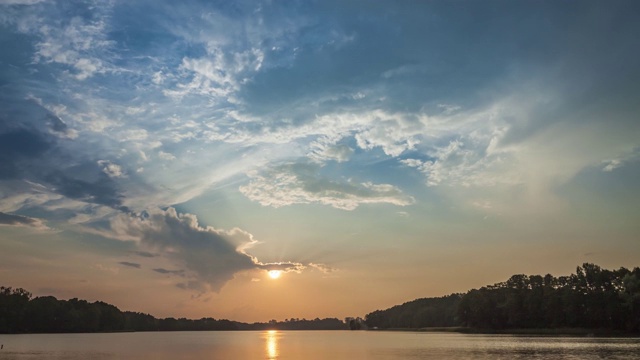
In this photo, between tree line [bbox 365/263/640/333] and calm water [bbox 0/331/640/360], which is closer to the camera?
calm water [bbox 0/331/640/360]

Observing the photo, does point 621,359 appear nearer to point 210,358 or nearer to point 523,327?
point 210,358

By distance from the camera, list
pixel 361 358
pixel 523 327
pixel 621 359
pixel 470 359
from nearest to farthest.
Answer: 1. pixel 621 359
2. pixel 470 359
3. pixel 361 358
4. pixel 523 327

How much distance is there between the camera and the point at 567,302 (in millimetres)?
152750

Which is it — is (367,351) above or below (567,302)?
below

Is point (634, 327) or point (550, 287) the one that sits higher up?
point (550, 287)

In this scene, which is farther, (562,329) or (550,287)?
(550,287)

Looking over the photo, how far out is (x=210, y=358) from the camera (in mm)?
75812

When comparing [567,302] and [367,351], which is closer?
[367,351]

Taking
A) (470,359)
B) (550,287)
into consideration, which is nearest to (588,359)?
(470,359)

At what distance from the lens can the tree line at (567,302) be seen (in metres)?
140

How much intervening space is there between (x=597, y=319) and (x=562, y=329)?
11.2 m

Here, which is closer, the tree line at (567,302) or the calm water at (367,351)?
the calm water at (367,351)

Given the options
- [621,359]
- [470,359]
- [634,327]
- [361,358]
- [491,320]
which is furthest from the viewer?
[491,320]

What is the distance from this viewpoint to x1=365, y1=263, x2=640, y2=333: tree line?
13962 centimetres
